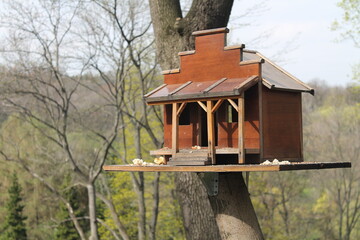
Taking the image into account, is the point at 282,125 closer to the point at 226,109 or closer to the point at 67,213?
the point at 226,109

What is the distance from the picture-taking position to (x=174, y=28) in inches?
245

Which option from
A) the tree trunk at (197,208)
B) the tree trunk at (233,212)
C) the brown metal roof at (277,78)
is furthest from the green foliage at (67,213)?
the brown metal roof at (277,78)

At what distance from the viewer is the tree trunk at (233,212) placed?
4.51m

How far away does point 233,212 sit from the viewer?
4531 millimetres

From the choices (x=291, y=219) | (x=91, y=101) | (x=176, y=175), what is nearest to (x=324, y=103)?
(x=291, y=219)

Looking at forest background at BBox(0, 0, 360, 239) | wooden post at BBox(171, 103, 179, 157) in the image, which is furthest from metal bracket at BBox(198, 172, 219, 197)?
forest background at BBox(0, 0, 360, 239)

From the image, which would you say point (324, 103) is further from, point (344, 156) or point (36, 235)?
point (36, 235)

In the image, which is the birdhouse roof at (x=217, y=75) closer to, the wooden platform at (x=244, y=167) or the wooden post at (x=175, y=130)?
the wooden post at (x=175, y=130)

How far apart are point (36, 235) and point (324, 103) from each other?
16.2 metres

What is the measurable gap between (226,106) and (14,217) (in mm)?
16108

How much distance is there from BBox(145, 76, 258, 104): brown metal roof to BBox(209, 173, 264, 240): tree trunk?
0.79m

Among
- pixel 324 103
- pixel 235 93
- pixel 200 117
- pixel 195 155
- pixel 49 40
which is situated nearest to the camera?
pixel 235 93

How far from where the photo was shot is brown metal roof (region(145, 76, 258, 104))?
12.9 ft

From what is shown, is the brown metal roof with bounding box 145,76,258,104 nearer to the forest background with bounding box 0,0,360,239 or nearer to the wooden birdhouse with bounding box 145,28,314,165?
the wooden birdhouse with bounding box 145,28,314,165
